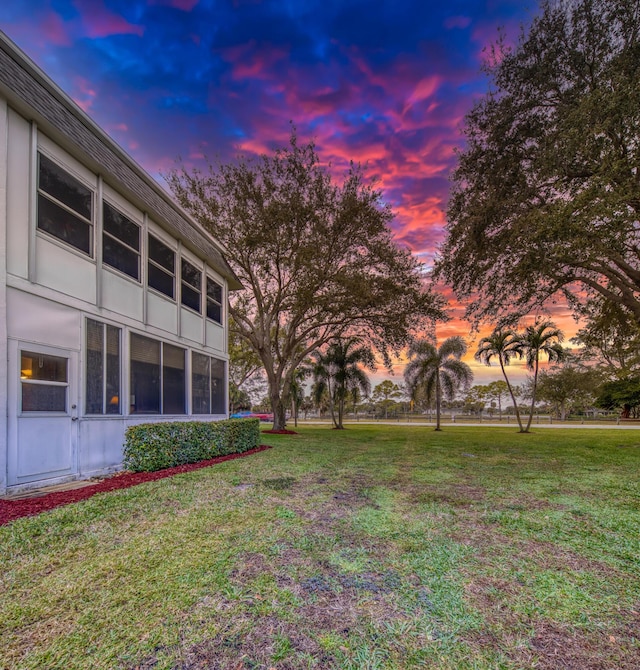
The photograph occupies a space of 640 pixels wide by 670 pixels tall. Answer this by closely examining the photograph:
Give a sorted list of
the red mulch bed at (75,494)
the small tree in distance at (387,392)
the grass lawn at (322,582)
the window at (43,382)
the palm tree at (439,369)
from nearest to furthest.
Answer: the grass lawn at (322,582)
the red mulch bed at (75,494)
the window at (43,382)
the palm tree at (439,369)
the small tree in distance at (387,392)

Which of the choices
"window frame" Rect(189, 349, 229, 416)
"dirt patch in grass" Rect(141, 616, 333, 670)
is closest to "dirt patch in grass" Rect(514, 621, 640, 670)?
"dirt patch in grass" Rect(141, 616, 333, 670)

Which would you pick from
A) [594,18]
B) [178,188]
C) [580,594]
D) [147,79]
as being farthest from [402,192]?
[580,594]

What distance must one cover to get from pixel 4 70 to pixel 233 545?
698 centimetres

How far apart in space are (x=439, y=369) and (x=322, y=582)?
2312 cm

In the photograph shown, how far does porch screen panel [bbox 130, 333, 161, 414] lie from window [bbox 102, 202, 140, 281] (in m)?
1.52

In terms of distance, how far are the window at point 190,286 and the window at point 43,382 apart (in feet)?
15.0

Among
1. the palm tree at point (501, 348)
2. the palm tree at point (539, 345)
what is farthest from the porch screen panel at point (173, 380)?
the palm tree at point (539, 345)

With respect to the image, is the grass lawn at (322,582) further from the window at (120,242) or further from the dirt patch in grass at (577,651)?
the window at (120,242)

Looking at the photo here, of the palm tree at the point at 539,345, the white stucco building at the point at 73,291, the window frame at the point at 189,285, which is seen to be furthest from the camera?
the palm tree at the point at 539,345

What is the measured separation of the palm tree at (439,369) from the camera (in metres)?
24.1

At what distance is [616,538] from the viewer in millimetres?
3797

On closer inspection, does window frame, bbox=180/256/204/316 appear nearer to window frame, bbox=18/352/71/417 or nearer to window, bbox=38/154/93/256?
window, bbox=38/154/93/256

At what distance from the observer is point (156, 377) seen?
893 cm

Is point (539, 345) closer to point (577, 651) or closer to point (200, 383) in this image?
point (200, 383)
